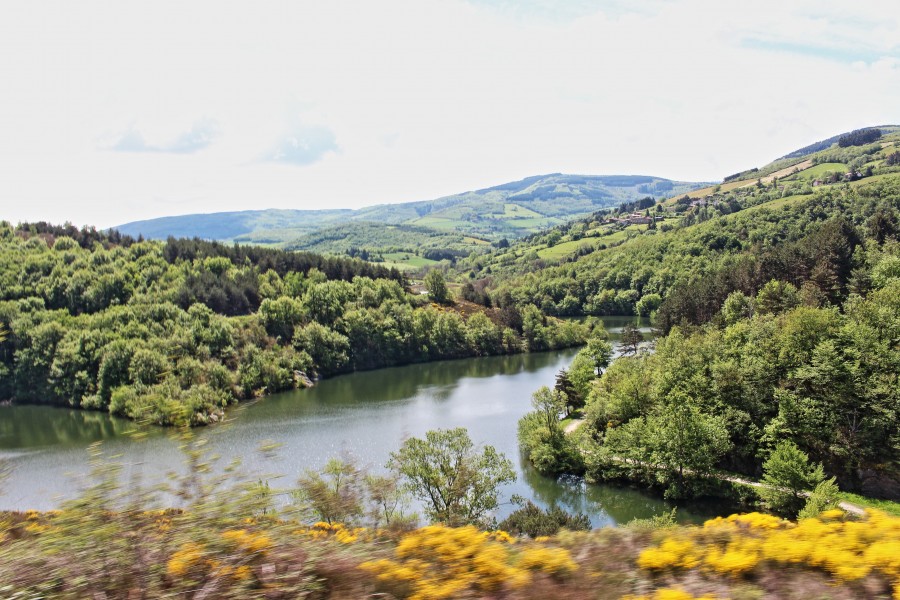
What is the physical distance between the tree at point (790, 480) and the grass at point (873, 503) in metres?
2.33

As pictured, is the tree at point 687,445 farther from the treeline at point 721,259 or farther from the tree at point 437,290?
the tree at point 437,290

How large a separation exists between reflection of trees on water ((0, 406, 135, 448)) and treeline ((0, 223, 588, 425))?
5.54 feet

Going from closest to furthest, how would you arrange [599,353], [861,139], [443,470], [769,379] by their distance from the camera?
[443,470] < [769,379] < [599,353] < [861,139]

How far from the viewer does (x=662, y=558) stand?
5.51m

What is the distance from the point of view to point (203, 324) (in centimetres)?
5938

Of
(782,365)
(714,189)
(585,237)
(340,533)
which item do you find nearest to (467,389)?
(782,365)

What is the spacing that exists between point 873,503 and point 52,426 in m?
56.9

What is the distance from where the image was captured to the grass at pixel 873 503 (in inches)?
932

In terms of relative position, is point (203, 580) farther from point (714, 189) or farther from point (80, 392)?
point (714, 189)

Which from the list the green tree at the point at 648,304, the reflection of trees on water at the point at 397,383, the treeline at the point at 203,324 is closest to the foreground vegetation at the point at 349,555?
the treeline at the point at 203,324

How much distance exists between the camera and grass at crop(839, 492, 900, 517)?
23.7 meters

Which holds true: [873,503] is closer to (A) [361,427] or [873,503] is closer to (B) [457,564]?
(B) [457,564]

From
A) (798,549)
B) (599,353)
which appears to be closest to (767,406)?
(599,353)

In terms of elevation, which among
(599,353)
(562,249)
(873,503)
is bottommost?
(873,503)
